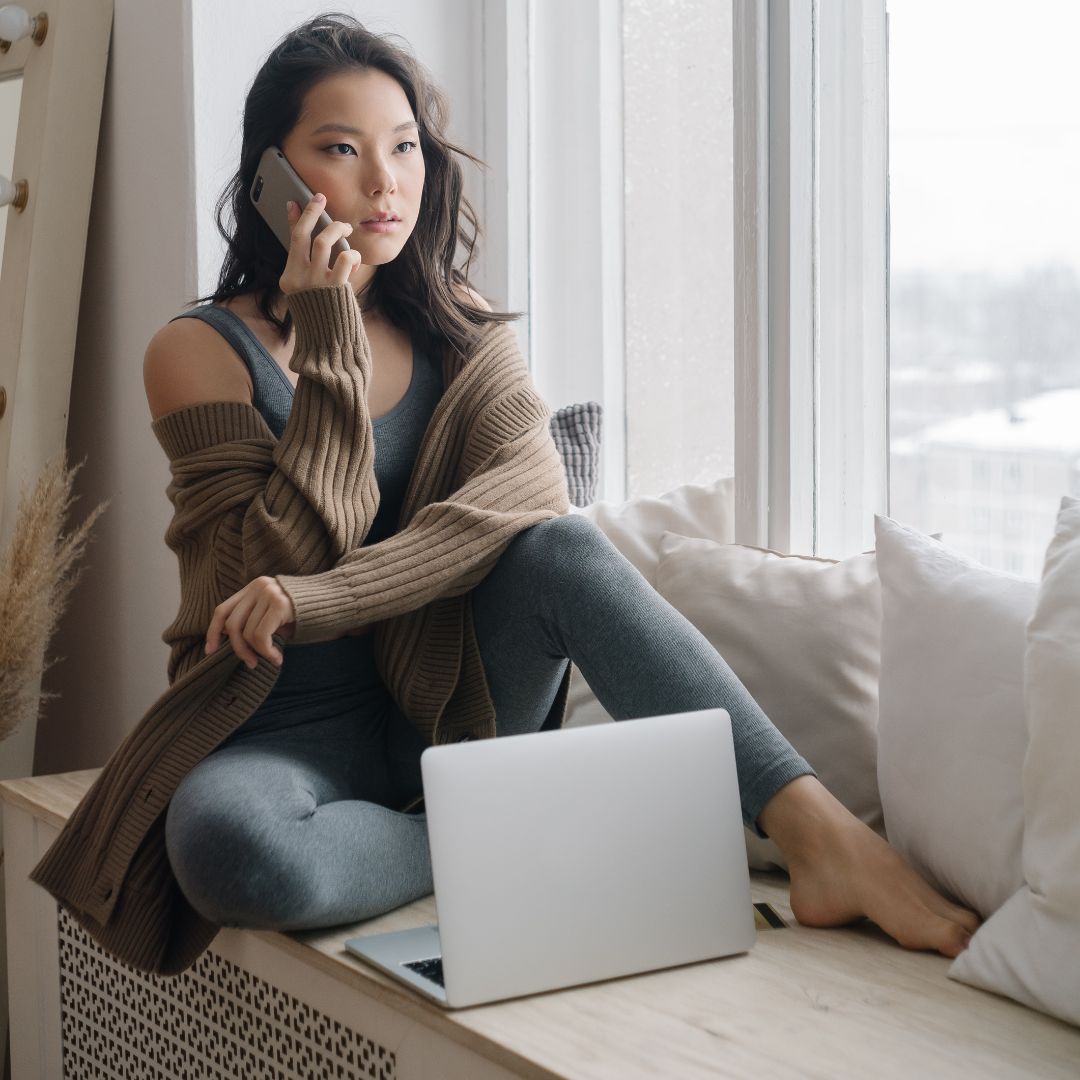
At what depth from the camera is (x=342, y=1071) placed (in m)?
1.14

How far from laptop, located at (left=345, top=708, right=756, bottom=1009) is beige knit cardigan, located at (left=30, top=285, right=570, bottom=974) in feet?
0.96

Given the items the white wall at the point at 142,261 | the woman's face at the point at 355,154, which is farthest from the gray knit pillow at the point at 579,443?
the white wall at the point at 142,261

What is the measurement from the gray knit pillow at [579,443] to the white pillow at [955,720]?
2.02 ft

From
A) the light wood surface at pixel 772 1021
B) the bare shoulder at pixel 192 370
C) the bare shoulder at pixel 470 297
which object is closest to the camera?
the light wood surface at pixel 772 1021

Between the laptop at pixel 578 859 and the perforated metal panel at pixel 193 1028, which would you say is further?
the perforated metal panel at pixel 193 1028

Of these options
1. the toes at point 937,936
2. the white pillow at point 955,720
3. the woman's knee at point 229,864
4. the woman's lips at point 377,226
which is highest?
the woman's lips at point 377,226

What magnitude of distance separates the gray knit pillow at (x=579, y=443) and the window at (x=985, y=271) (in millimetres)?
432

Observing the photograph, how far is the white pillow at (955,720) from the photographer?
108cm

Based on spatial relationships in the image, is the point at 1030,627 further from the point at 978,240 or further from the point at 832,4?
the point at 832,4

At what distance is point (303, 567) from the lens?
4.43 feet

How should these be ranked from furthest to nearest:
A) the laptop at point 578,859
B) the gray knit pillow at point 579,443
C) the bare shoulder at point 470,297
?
the gray knit pillow at point 579,443 → the bare shoulder at point 470,297 → the laptop at point 578,859

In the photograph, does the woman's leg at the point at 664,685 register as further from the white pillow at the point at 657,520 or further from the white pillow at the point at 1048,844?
the white pillow at the point at 657,520

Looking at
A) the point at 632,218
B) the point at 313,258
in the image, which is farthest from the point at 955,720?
the point at 632,218

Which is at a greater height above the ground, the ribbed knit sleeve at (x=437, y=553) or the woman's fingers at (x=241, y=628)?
the ribbed knit sleeve at (x=437, y=553)
